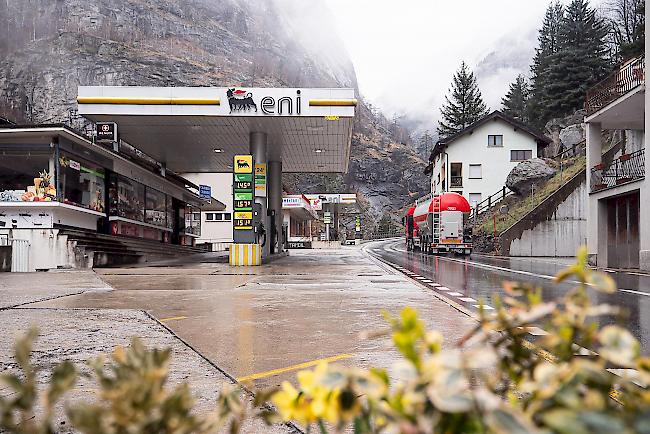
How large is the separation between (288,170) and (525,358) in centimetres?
3771

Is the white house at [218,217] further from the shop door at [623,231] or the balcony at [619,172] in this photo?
the shop door at [623,231]

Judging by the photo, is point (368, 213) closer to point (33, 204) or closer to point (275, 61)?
point (275, 61)

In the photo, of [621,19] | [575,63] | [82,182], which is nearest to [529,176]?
[575,63]

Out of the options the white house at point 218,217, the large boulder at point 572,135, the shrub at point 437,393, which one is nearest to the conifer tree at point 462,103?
the large boulder at point 572,135

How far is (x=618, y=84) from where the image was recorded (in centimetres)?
2225

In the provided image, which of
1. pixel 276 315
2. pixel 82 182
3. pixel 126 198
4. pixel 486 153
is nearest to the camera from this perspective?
pixel 276 315

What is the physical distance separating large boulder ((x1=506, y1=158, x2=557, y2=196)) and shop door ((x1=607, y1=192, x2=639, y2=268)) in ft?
57.8

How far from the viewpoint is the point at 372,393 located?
942mm

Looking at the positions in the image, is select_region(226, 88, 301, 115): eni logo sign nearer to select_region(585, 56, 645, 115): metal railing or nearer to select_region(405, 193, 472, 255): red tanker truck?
select_region(585, 56, 645, 115): metal railing

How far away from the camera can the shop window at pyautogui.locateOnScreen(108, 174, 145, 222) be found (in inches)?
919

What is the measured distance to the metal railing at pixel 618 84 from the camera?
2052 cm

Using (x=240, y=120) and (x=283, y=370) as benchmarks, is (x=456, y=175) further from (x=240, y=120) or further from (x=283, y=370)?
(x=283, y=370)

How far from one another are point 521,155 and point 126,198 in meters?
41.6

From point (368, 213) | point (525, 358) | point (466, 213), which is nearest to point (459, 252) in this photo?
point (466, 213)
